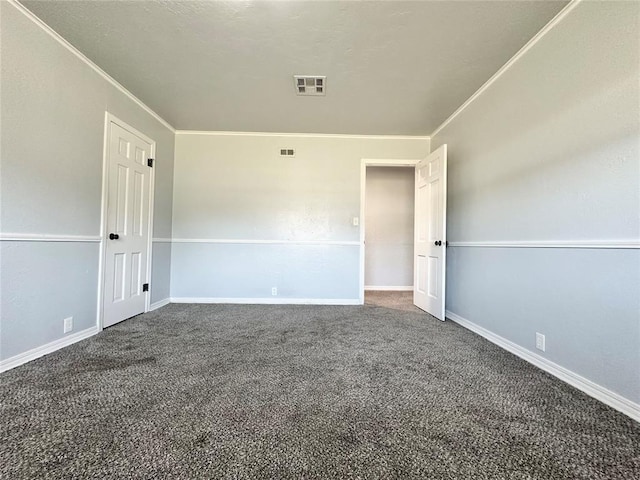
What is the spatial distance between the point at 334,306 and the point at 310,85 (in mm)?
2687

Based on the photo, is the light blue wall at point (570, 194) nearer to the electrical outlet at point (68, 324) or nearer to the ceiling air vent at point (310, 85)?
the ceiling air vent at point (310, 85)

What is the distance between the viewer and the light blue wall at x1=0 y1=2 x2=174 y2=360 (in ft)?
5.83

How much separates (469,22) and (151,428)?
118 inches

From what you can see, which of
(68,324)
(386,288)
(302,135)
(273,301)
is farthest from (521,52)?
(68,324)

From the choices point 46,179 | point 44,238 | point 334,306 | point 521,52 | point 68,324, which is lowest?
point 334,306

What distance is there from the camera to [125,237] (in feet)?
9.53

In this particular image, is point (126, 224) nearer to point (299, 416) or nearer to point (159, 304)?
point (159, 304)

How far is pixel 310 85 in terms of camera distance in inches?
106

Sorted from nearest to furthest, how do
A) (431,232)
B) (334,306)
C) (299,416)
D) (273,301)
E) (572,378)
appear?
(299,416)
(572,378)
(431,232)
(334,306)
(273,301)

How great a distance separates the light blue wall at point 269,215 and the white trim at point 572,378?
6.29ft

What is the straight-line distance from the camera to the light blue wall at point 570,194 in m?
1.42

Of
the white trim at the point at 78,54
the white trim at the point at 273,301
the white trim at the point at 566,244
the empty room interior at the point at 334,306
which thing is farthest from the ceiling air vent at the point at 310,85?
the white trim at the point at 273,301

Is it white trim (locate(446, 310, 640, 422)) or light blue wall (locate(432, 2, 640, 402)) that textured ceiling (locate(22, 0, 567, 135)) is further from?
white trim (locate(446, 310, 640, 422))

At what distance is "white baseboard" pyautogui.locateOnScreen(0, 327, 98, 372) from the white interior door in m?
0.25
